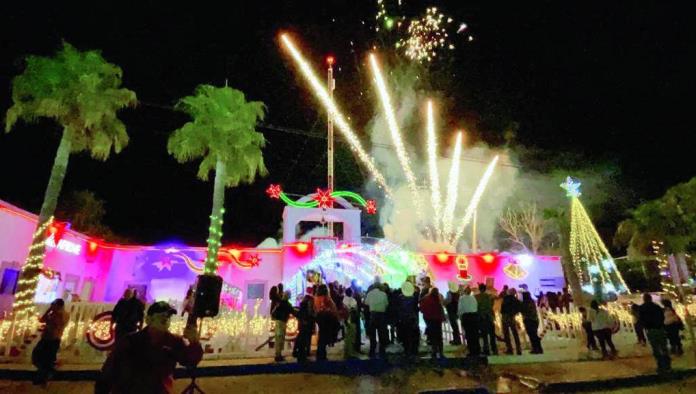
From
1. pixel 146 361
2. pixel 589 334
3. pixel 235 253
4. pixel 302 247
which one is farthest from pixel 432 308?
pixel 235 253

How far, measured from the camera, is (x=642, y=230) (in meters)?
26.0

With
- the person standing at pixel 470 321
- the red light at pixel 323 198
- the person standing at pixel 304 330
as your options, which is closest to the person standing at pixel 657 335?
the person standing at pixel 470 321

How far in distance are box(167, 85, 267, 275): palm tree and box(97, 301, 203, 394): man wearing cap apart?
1311 cm

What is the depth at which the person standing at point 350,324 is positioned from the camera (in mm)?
10070

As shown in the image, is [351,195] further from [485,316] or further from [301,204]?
[485,316]

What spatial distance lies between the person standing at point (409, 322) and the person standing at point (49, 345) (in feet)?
24.9

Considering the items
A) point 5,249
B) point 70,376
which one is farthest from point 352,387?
point 5,249

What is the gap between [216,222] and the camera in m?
16.5

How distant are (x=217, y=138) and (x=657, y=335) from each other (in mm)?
15517

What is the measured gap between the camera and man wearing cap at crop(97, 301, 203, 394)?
11.0ft

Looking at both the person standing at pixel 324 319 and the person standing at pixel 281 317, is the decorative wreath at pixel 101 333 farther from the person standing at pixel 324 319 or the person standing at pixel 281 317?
the person standing at pixel 324 319

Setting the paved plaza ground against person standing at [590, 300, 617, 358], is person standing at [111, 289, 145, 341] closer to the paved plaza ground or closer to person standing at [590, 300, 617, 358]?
the paved plaza ground

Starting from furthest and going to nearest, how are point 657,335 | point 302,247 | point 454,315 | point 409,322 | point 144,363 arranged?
1. point 302,247
2. point 454,315
3. point 409,322
4. point 657,335
5. point 144,363

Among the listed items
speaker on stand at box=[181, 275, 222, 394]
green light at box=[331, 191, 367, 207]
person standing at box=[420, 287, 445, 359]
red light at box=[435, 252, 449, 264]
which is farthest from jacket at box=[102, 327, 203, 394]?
red light at box=[435, 252, 449, 264]
